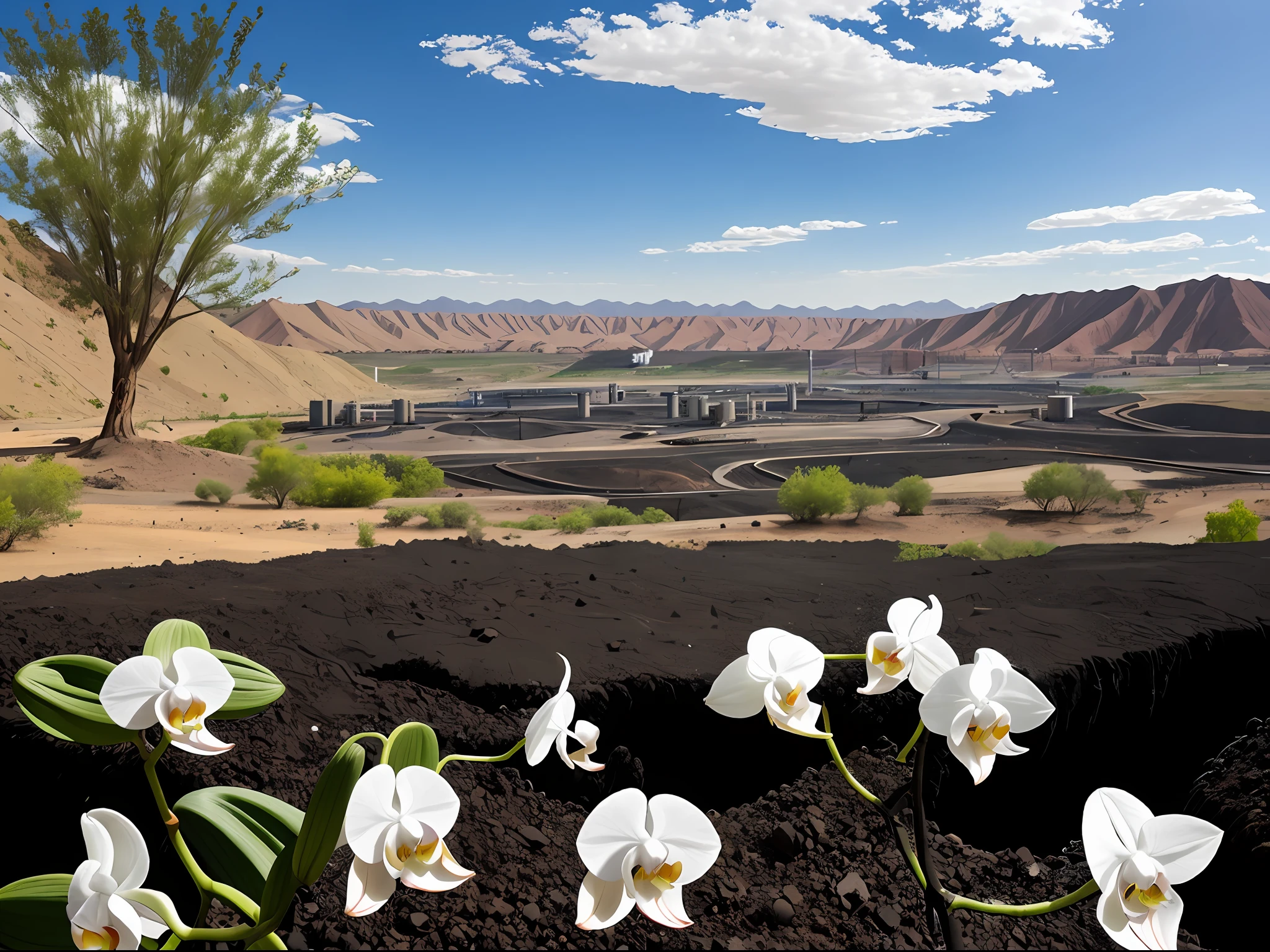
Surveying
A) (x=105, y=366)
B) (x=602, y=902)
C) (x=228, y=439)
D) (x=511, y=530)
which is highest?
(x=105, y=366)

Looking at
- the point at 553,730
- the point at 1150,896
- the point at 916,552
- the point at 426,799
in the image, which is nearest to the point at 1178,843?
the point at 1150,896

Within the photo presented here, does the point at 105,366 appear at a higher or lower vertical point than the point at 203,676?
higher

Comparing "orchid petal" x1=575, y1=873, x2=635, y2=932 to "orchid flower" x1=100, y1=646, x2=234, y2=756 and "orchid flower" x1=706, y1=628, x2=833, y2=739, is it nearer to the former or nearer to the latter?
"orchid flower" x1=706, y1=628, x2=833, y2=739

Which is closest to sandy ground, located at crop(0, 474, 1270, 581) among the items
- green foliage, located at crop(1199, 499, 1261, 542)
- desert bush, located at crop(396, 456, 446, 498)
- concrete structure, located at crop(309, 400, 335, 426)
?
green foliage, located at crop(1199, 499, 1261, 542)

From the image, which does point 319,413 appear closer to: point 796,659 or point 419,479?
point 419,479

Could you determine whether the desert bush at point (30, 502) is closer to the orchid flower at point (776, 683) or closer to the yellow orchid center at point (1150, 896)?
the orchid flower at point (776, 683)

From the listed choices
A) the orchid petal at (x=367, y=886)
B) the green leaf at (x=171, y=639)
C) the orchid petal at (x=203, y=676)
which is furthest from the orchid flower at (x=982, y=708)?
the green leaf at (x=171, y=639)

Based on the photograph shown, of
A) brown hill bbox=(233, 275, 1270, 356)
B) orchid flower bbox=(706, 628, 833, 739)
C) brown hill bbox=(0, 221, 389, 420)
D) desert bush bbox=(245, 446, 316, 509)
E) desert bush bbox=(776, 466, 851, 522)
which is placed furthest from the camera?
brown hill bbox=(233, 275, 1270, 356)
